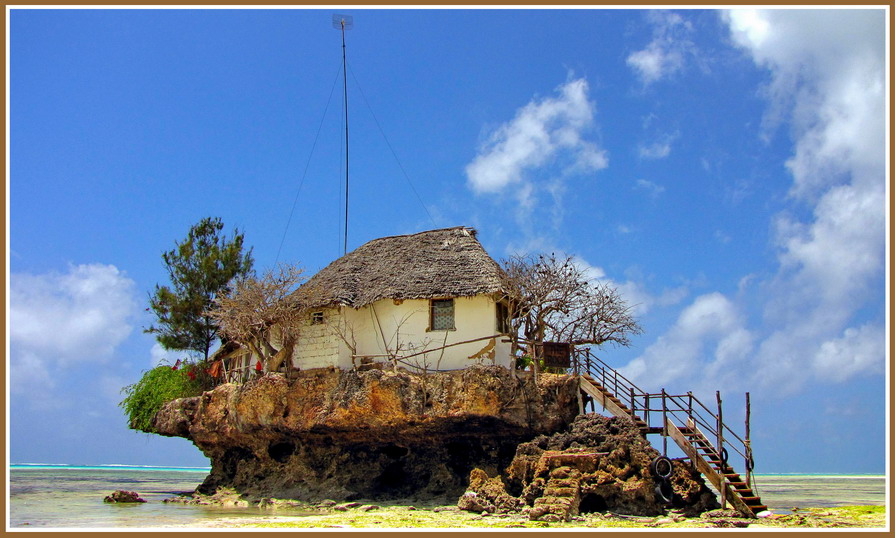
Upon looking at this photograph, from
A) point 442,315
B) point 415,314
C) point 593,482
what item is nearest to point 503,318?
point 442,315

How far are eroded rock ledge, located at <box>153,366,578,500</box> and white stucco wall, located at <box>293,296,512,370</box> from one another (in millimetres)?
1385

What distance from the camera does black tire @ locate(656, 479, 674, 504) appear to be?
19.2 metres

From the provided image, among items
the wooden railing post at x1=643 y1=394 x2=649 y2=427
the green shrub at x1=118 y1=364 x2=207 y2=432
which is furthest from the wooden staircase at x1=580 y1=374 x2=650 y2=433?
the green shrub at x1=118 y1=364 x2=207 y2=432

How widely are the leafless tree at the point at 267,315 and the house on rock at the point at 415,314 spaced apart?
0.77m

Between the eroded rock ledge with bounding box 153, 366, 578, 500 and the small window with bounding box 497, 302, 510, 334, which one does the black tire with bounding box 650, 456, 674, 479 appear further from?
the small window with bounding box 497, 302, 510, 334

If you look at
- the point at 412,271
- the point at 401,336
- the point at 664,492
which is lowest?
the point at 664,492

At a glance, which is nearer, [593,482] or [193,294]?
[593,482]

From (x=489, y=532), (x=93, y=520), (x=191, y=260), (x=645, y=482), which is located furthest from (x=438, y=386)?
(x=191, y=260)

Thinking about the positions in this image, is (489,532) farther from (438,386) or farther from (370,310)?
(370,310)

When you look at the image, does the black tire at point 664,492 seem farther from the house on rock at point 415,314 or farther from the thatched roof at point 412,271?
the thatched roof at point 412,271

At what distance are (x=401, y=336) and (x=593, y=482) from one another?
26.4ft

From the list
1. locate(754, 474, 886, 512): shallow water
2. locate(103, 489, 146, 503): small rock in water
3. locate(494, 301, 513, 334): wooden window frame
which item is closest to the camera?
locate(494, 301, 513, 334): wooden window frame

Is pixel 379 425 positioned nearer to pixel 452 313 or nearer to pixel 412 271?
pixel 452 313

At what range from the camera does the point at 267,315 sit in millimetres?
24500
